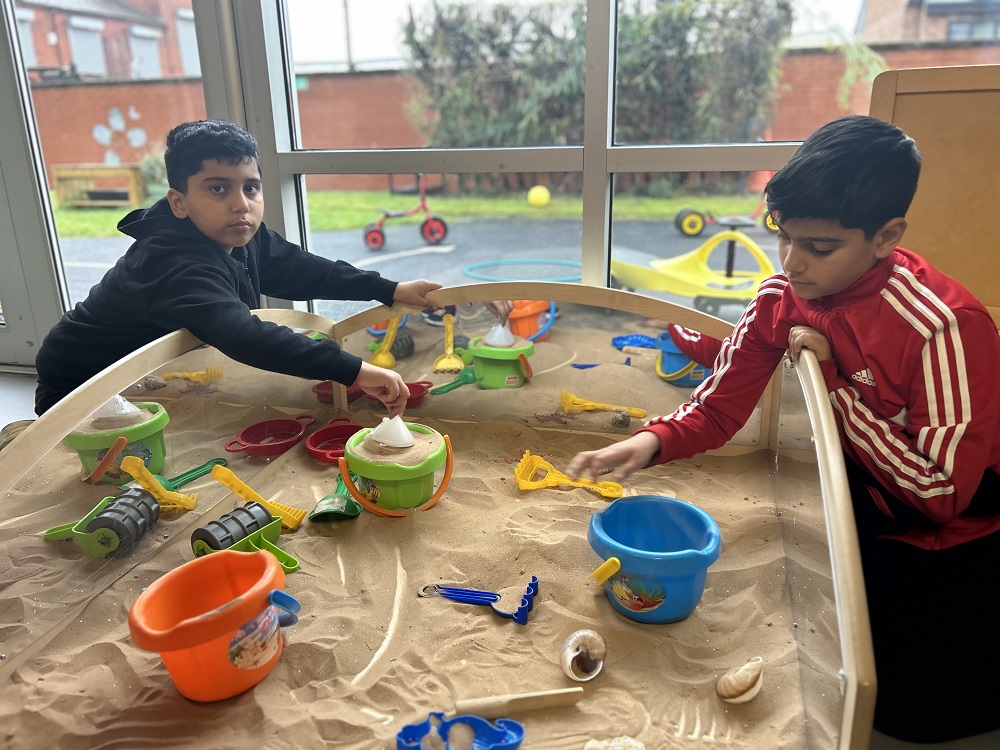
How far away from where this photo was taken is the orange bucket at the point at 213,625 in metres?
1.00

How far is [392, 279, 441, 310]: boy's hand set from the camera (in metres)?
1.94

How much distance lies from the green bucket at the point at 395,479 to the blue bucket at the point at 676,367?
2.49 ft

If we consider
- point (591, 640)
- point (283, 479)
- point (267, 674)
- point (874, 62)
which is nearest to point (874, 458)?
point (591, 640)

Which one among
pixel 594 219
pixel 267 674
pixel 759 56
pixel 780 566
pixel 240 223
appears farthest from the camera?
pixel 759 56

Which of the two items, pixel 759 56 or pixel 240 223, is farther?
pixel 759 56

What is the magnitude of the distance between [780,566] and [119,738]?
1.15 metres

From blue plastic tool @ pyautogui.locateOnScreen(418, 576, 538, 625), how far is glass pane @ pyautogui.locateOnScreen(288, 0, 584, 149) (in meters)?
2.26

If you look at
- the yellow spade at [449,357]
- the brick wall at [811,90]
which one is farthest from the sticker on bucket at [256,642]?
the brick wall at [811,90]

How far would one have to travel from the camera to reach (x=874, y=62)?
314 cm

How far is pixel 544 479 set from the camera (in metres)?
1.72

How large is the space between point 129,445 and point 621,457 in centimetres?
103

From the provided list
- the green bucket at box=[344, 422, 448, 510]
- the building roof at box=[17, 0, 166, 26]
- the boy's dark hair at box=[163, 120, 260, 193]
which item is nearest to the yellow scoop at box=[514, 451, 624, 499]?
the green bucket at box=[344, 422, 448, 510]

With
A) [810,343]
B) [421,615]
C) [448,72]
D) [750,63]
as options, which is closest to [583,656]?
[421,615]

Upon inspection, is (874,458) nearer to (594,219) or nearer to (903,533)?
(903,533)
